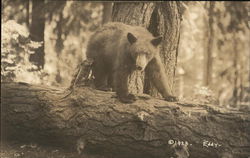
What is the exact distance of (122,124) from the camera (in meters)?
5.79

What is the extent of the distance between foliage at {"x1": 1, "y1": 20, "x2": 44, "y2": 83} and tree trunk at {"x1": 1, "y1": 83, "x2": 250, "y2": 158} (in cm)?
316

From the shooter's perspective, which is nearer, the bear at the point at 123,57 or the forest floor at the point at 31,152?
the bear at the point at 123,57

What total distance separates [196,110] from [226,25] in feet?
25.9

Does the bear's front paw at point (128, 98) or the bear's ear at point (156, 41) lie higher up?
the bear's ear at point (156, 41)

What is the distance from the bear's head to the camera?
5980 millimetres

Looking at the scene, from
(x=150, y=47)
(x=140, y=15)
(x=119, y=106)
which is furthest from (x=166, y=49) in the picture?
(x=119, y=106)

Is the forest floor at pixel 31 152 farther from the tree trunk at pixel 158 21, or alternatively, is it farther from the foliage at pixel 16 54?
the foliage at pixel 16 54

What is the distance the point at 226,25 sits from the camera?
1284 centimetres

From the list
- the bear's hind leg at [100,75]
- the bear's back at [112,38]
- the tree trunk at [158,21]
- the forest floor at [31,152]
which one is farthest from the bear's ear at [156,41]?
the forest floor at [31,152]

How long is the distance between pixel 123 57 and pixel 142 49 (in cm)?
43

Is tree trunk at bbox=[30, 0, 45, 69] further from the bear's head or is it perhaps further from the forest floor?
the bear's head

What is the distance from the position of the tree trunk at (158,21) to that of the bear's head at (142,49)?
4.43 feet

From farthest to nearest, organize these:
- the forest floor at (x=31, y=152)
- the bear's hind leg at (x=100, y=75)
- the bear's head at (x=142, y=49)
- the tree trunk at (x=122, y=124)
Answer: the bear's hind leg at (x=100, y=75)
the forest floor at (x=31, y=152)
the bear's head at (x=142, y=49)
the tree trunk at (x=122, y=124)

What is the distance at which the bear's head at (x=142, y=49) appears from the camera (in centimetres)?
598
